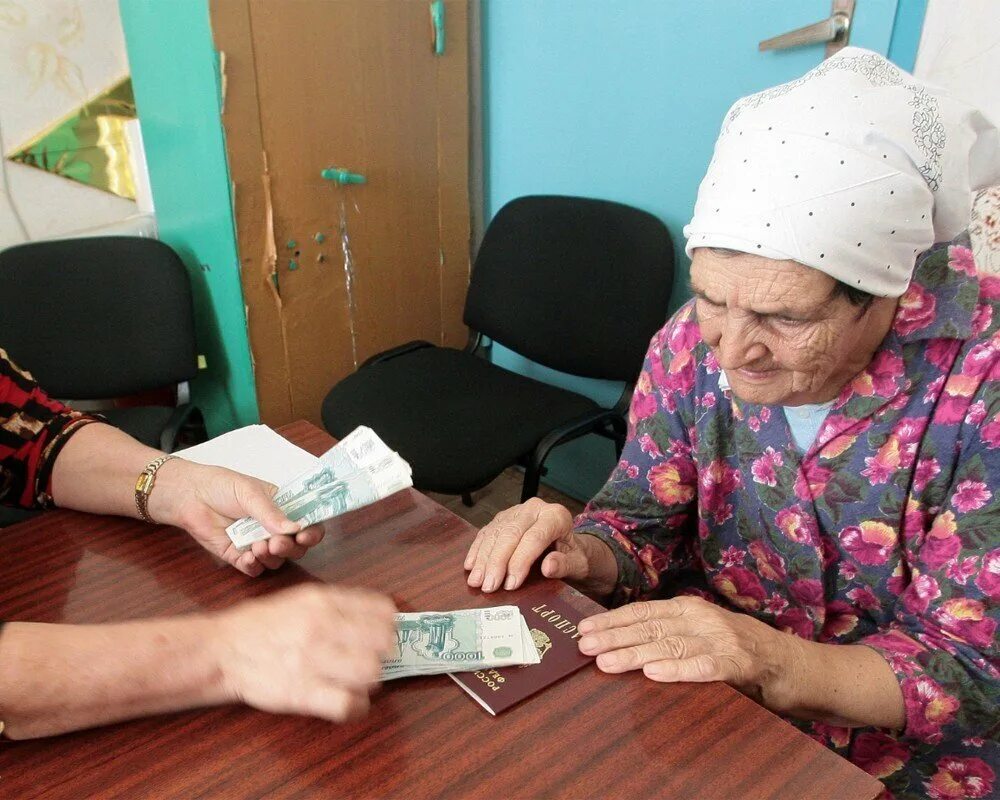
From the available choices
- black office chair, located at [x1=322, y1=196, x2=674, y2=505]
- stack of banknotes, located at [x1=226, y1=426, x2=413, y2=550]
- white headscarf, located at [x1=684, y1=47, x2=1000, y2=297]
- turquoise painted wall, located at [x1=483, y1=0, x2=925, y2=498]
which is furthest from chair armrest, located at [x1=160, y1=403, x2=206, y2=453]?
white headscarf, located at [x1=684, y1=47, x2=1000, y2=297]

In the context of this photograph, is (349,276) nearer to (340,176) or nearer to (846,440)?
(340,176)

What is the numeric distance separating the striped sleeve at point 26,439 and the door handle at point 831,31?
5.41ft

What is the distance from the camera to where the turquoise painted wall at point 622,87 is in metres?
1.82

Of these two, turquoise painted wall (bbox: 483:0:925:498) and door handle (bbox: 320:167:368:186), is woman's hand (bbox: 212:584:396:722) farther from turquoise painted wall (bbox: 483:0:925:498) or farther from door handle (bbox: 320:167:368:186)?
door handle (bbox: 320:167:368:186)

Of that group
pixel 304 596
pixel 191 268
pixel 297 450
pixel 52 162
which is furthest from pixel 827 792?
pixel 52 162

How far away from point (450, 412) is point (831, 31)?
1238 mm

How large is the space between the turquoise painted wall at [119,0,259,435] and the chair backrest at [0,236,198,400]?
130mm

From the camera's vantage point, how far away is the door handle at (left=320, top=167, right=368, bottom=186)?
2.32m

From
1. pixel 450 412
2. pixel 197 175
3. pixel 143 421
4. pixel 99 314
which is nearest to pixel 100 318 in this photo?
pixel 99 314

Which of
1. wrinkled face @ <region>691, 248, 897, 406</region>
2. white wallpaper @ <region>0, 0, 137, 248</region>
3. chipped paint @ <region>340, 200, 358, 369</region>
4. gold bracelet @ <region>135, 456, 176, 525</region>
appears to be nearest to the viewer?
wrinkled face @ <region>691, 248, 897, 406</region>

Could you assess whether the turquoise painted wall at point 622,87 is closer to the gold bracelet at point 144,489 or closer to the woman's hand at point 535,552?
the woman's hand at point 535,552

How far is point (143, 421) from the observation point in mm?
2076

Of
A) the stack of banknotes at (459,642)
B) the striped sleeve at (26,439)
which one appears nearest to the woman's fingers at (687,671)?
the stack of banknotes at (459,642)

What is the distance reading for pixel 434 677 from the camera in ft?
2.71
